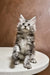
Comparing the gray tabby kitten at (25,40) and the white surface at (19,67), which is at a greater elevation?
the gray tabby kitten at (25,40)

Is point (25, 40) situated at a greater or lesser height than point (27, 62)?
greater

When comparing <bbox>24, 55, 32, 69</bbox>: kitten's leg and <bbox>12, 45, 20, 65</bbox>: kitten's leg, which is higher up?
<bbox>12, 45, 20, 65</bbox>: kitten's leg

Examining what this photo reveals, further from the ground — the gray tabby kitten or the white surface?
the gray tabby kitten

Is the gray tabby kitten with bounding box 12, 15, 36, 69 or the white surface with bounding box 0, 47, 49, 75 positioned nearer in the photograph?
the white surface with bounding box 0, 47, 49, 75

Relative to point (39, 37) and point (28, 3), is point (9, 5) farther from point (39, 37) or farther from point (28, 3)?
point (39, 37)

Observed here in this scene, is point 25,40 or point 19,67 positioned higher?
point 25,40

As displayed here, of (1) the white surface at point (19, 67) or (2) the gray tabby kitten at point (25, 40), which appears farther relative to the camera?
(2) the gray tabby kitten at point (25, 40)

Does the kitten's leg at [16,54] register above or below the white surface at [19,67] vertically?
above

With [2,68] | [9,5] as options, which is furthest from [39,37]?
[2,68]

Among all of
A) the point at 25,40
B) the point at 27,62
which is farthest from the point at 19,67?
the point at 25,40

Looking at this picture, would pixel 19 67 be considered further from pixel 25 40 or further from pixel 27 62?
pixel 25 40

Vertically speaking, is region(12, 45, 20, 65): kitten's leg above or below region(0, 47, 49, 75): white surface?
above

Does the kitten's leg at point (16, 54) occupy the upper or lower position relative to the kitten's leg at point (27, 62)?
upper

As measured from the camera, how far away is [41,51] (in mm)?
1387
